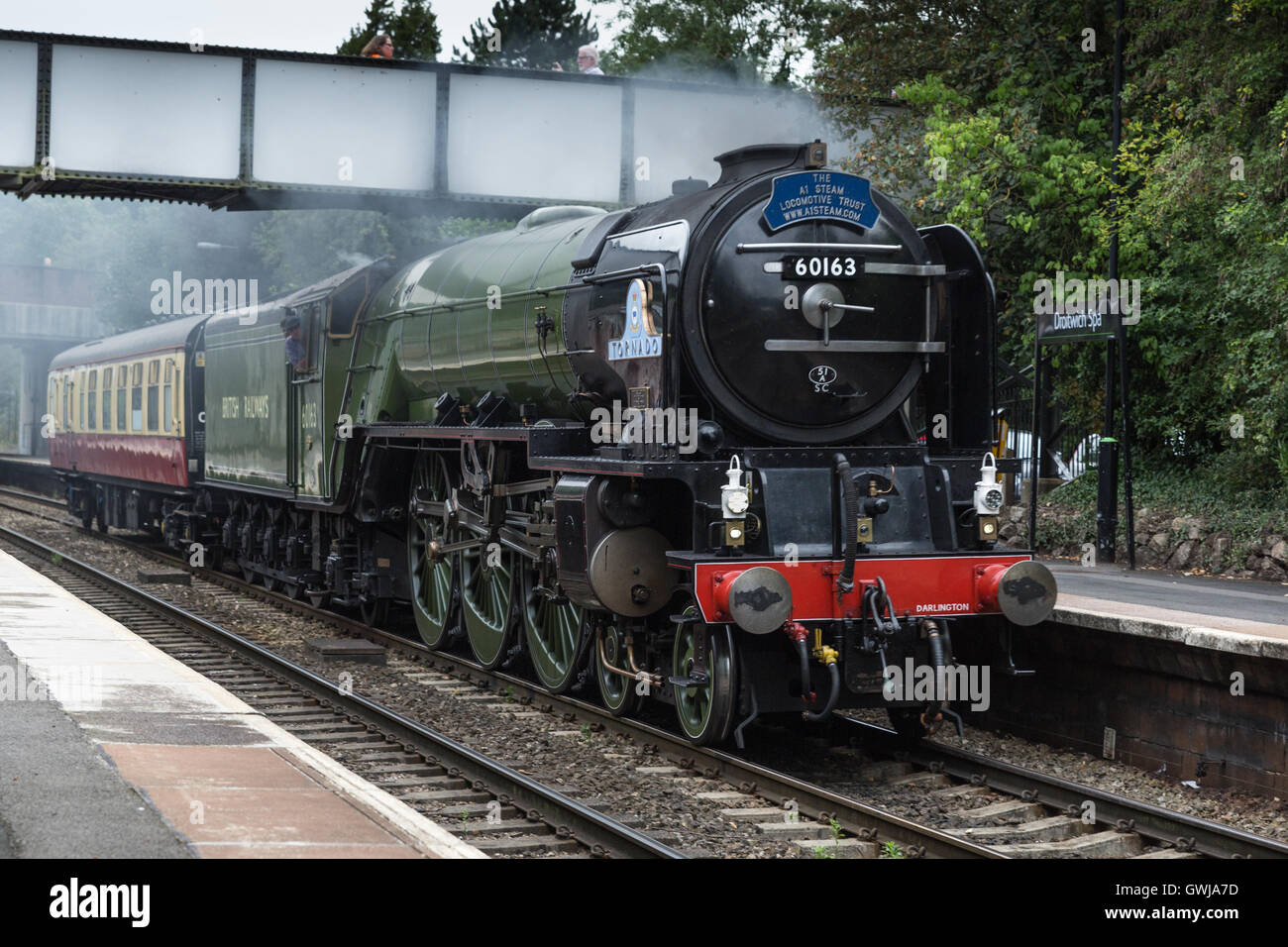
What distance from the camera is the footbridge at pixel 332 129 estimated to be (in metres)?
17.6

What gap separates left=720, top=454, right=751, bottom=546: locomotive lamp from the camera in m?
7.59

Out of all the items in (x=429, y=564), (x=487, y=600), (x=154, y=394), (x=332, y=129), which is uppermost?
(x=332, y=129)

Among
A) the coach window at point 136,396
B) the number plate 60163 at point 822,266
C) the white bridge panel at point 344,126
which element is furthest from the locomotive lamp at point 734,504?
the coach window at point 136,396

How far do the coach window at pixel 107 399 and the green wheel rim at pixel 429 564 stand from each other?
13.1 metres

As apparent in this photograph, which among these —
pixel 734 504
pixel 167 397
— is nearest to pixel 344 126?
pixel 167 397

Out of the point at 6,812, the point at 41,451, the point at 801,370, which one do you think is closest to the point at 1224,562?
the point at 801,370

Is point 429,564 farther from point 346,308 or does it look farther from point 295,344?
point 295,344

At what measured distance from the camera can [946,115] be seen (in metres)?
17.0

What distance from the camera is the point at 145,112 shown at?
1780 cm

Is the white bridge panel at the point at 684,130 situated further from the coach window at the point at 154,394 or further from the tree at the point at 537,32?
the tree at the point at 537,32

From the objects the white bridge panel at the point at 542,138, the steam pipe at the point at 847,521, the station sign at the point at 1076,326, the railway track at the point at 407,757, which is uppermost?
the white bridge panel at the point at 542,138

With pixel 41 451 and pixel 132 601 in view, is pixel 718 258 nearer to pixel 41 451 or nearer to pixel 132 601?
pixel 132 601

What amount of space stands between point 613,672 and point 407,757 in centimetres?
145

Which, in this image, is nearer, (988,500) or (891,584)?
(891,584)
